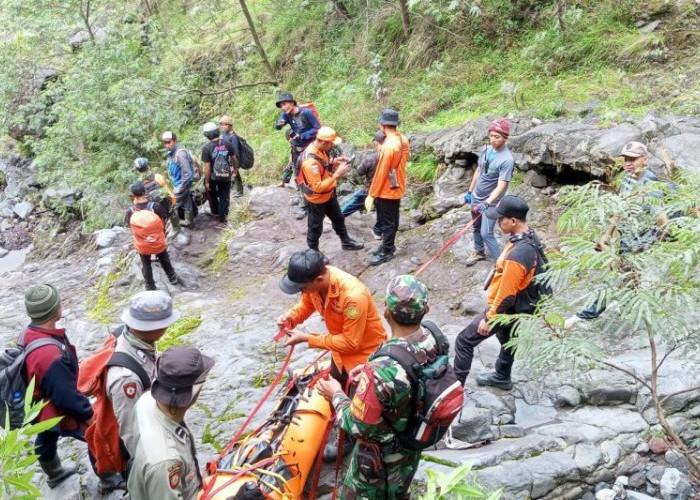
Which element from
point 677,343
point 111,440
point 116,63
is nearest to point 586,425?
point 677,343

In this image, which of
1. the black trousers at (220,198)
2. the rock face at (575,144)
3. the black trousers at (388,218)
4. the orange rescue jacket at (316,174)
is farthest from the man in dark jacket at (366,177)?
the black trousers at (220,198)

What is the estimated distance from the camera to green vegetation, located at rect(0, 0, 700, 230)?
932 centimetres

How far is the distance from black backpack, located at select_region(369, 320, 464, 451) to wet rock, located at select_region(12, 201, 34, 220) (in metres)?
17.0

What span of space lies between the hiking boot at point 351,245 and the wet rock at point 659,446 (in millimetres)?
5040

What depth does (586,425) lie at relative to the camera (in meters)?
4.15

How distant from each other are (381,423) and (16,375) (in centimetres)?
225

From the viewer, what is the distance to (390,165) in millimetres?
6953

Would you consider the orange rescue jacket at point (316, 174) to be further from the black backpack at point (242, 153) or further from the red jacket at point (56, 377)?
the red jacket at point (56, 377)

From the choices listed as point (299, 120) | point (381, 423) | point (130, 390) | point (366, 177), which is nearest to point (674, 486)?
point (381, 423)

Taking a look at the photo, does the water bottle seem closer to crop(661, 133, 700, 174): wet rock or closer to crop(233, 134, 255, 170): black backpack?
crop(661, 133, 700, 174): wet rock

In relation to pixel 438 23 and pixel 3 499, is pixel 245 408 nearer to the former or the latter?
pixel 3 499

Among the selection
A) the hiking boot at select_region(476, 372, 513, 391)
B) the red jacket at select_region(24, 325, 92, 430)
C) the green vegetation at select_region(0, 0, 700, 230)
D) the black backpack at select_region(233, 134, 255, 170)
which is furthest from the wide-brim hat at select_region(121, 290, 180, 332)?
the green vegetation at select_region(0, 0, 700, 230)

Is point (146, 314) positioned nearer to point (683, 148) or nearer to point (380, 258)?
point (380, 258)

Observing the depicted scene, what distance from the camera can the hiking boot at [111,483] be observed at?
3930 mm
